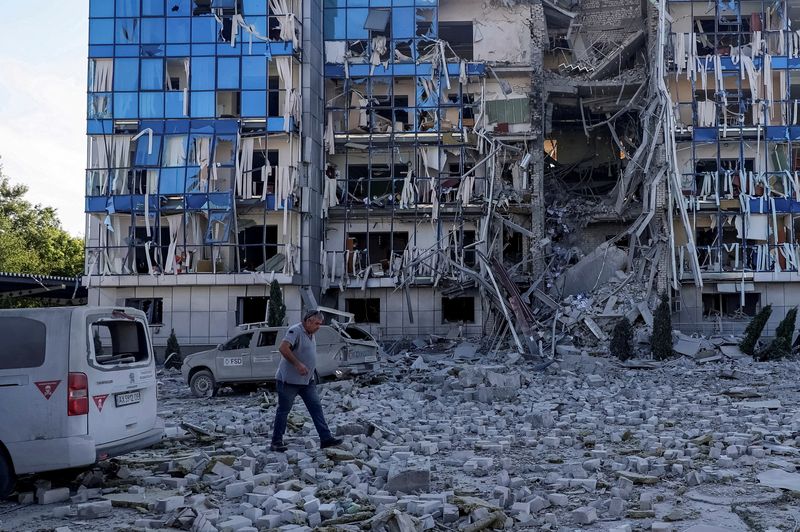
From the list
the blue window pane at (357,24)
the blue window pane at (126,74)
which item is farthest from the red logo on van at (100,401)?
the blue window pane at (357,24)

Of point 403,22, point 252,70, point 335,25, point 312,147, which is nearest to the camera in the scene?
point 252,70

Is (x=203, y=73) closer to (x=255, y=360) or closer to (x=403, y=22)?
(x=403, y=22)

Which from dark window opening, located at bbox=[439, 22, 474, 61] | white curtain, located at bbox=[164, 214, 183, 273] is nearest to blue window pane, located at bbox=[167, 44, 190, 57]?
white curtain, located at bbox=[164, 214, 183, 273]

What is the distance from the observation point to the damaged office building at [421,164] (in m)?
31.6

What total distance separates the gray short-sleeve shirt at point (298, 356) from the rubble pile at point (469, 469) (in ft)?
2.89

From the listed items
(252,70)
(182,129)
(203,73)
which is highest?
(252,70)

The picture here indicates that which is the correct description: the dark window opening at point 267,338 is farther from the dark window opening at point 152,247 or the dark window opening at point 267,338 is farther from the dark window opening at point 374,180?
the dark window opening at point 374,180

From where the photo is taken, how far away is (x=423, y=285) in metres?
32.9

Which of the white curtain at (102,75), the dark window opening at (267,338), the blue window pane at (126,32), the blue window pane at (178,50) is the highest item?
the blue window pane at (126,32)

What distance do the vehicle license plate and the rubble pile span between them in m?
0.85

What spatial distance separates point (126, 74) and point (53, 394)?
26.3 m

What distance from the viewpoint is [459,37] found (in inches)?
1422

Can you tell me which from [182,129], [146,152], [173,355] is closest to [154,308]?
[173,355]

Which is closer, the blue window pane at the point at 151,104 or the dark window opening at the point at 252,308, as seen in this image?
the blue window pane at the point at 151,104
